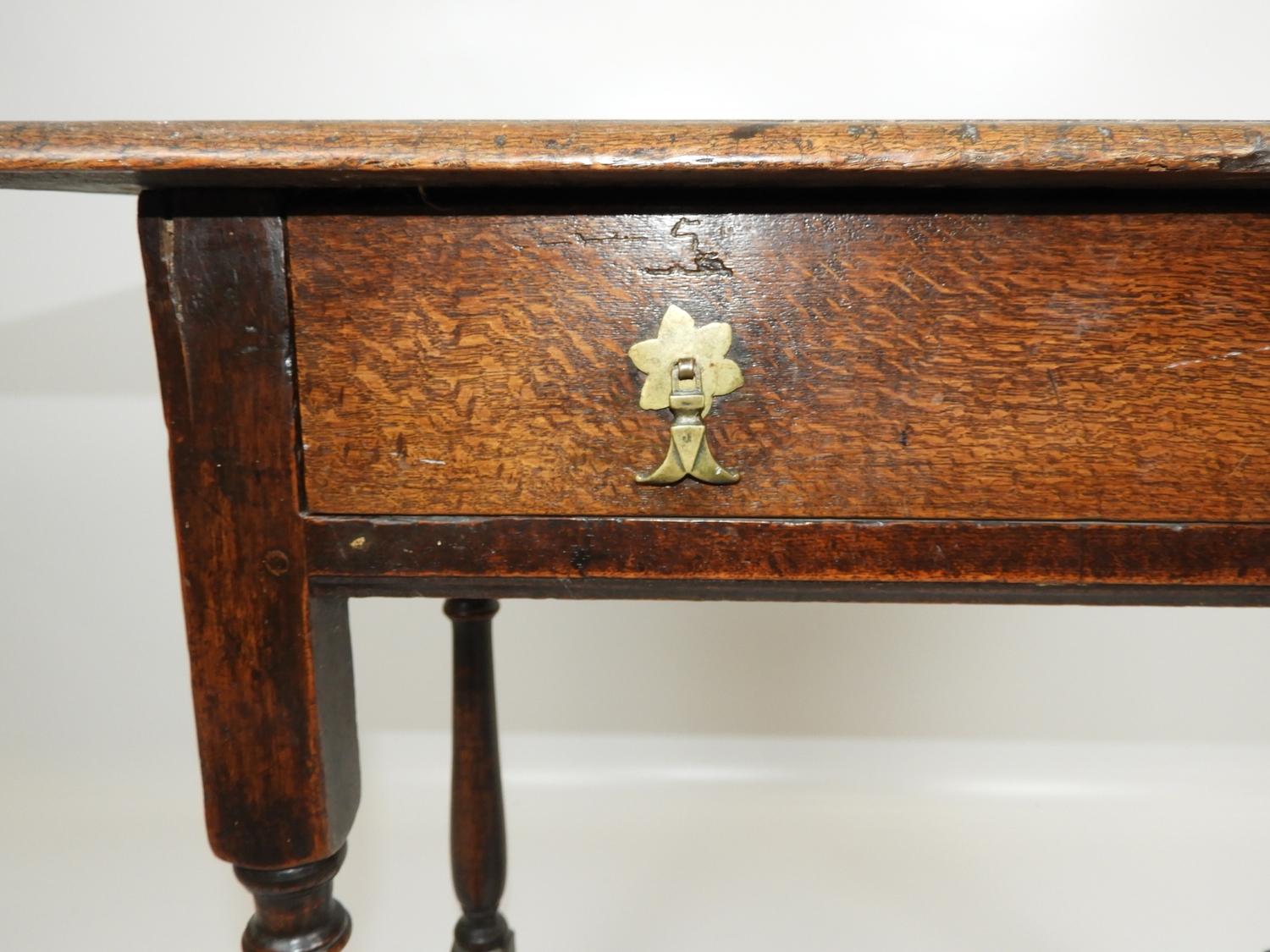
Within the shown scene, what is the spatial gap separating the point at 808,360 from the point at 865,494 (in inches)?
3.2

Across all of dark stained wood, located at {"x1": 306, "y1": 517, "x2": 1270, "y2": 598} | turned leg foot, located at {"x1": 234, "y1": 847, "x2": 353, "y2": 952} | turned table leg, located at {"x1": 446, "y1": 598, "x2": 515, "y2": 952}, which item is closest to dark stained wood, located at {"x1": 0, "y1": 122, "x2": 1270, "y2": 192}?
dark stained wood, located at {"x1": 306, "y1": 517, "x2": 1270, "y2": 598}

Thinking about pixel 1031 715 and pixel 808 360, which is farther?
pixel 1031 715

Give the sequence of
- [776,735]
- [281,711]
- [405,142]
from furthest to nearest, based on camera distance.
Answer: [776,735] < [281,711] < [405,142]

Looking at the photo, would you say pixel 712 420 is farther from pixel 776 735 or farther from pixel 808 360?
pixel 776 735

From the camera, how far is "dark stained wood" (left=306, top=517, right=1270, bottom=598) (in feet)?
2.16

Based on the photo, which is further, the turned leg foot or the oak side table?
the turned leg foot

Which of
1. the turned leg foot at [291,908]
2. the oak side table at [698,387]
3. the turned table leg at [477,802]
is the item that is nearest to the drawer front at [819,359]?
the oak side table at [698,387]

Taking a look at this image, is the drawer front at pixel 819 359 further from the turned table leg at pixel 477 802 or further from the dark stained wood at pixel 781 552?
the turned table leg at pixel 477 802

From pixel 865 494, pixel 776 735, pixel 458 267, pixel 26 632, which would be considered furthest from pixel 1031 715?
pixel 26 632

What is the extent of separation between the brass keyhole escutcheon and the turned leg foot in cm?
35

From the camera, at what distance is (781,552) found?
0.67 metres

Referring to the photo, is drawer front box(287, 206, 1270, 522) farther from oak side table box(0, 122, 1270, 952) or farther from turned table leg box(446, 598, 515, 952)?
turned table leg box(446, 598, 515, 952)

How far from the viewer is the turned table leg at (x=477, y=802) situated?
1184 millimetres

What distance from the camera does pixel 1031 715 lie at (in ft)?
5.96
